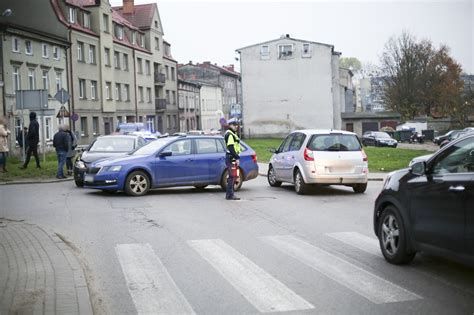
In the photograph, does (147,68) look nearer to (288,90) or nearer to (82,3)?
(82,3)

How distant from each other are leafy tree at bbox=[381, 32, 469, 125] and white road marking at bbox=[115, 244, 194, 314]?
70.4 metres

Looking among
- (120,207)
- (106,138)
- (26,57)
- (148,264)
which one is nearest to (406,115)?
(26,57)

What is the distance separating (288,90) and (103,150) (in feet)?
171

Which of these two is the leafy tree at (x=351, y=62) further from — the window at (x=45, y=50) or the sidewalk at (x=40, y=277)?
the sidewalk at (x=40, y=277)

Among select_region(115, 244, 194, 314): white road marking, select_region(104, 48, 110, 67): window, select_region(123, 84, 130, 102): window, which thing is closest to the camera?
select_region(115, 244, 194, 314): white road marking

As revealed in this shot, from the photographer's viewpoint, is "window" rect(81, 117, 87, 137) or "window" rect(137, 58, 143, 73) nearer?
"window" rect(81, 117, 87, 137)

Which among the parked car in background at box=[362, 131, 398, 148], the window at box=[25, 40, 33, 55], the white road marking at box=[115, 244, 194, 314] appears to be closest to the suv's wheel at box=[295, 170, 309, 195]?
the white road marking at box=[115, 244, 194, 314]

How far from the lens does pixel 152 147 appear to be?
15.3 meters

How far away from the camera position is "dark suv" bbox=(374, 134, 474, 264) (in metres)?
5.86

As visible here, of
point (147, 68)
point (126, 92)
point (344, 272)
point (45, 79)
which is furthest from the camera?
point (147, 68)

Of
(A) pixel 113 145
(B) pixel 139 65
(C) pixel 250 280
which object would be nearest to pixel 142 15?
(B) pixel 139 65

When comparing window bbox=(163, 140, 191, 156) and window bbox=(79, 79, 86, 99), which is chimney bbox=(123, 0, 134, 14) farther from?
window bbox=(163, 140, 191, 156)

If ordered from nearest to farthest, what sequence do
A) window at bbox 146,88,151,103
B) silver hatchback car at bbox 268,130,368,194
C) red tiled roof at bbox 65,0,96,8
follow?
silver hatchback car at bbox 268,130,368,194 < red tiled roof at bbox 65,0,96,8 < window at bbox 146,88,151,103

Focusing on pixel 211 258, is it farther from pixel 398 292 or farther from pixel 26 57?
pixel 26 57
